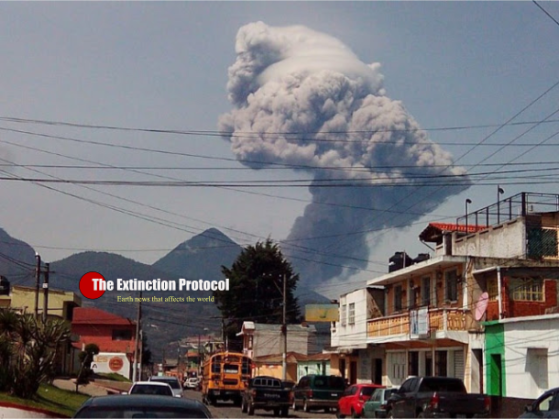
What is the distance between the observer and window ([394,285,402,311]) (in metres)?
52.0

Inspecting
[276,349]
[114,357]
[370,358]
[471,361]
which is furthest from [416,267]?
[114,357]

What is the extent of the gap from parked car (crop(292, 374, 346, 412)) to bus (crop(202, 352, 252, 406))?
6.28 m

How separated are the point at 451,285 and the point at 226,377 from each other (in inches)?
586

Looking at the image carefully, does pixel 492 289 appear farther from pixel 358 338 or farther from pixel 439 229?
pixel 358 338

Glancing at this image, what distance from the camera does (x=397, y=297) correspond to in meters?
52.5

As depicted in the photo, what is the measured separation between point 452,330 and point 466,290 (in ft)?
6.59

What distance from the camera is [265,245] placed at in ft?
313

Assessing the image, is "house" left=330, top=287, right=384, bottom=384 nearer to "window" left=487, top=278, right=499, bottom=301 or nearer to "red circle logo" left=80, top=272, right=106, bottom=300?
"window" left=487, top=278, right=499, bottom=301

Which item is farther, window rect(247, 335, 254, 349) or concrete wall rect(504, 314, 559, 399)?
window rect(247, 335, 254, 349)

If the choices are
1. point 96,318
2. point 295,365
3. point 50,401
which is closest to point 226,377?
point 50,401

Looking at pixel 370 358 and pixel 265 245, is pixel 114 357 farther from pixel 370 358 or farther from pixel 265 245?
pixel 370 358

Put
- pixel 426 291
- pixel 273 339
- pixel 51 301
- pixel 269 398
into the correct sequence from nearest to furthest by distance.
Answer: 1. pixel 269 398
2. pixel 426 291
3. pixel 51 301
4. pixel 273 339

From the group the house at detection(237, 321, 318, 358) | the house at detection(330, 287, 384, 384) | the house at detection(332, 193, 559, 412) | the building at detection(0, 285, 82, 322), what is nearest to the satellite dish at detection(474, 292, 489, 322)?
the house at detection(332, 193, 559, 412)

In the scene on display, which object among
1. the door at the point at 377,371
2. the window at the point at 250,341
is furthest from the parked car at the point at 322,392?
the window at the point at 250,341
